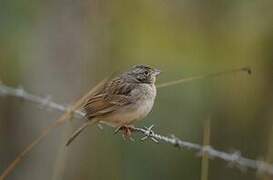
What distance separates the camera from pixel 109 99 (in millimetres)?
5488

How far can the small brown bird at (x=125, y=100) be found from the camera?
210 inches

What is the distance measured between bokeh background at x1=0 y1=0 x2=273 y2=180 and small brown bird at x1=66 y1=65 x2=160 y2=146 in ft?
6.27

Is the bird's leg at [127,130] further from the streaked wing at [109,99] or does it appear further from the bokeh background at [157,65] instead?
the bokeh background at [157,65]

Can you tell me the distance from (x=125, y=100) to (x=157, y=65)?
3.41 metres

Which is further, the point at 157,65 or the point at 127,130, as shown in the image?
the point at 157,65

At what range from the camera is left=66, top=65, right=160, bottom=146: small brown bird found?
5336mm

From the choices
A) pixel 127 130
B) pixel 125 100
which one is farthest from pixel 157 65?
pixel 127 130

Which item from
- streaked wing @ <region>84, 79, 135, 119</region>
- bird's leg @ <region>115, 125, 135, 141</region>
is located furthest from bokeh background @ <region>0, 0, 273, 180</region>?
bird's leg @ <region>115, 125, 135, 141</region>

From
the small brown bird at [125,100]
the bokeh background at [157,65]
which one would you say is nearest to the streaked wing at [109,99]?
the small brown bird at [125,100]

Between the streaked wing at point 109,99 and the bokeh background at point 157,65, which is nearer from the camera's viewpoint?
the streaked wing at point 109,99

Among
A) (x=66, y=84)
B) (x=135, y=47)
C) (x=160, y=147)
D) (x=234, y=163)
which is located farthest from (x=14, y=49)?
(x=234, y=163)

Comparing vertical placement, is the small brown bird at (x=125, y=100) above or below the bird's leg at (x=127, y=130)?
above

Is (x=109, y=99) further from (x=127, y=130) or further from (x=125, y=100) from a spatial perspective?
(x=127, y=130)

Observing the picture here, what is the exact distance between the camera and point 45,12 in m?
9.52
